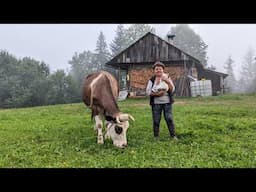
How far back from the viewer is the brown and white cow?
17.1 ft

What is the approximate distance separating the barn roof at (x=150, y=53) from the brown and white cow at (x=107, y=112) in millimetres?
12406

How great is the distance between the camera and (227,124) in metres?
7.21

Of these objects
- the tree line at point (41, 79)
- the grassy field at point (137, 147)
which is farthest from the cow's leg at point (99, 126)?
the tree line at point (41, 79)

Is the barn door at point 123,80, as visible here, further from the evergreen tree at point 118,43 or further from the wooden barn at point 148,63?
the evergreen tree at point 118,43

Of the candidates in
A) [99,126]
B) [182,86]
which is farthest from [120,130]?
[182,86]

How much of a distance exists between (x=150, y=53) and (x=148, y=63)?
702 millimetres

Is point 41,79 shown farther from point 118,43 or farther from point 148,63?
point 118,43

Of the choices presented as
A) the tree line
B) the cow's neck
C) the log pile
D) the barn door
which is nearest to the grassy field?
the cow's neck

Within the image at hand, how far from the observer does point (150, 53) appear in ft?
61.8

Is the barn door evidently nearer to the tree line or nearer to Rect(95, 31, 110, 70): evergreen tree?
the tree line

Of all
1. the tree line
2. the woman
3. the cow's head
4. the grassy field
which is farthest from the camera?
the tree line

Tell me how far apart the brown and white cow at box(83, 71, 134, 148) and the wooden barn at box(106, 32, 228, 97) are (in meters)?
11.4

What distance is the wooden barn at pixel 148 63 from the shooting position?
57.9 feet
